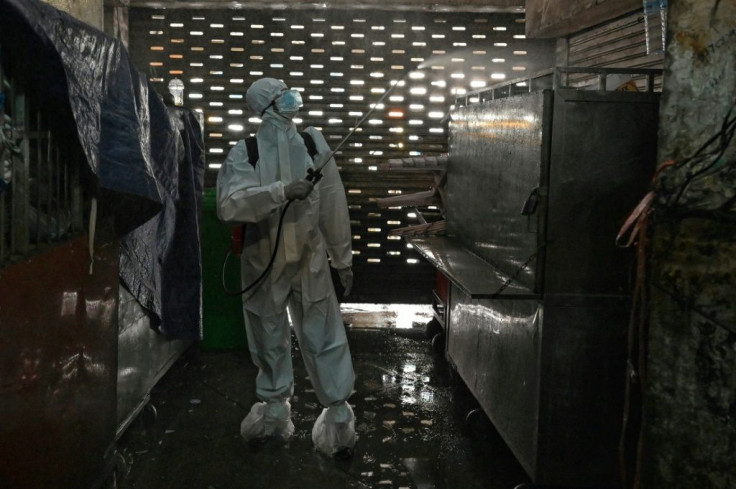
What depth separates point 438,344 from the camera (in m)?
7.06

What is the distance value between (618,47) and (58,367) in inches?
221

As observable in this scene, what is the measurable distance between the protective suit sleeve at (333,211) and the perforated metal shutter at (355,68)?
3865 millimetres

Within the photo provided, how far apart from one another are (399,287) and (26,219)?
653 cm

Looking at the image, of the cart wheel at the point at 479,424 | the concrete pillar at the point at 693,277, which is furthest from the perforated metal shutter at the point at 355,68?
the concrete pillar at the point at 693,277

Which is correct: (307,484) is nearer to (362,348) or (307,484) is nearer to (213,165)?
(362,348)

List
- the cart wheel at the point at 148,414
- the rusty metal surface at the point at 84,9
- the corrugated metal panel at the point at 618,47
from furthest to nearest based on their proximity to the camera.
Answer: the corrugated metal panel at the point at 618,47, the rusty metal surface at the point at 84,9, the cart wheel at the point at 148,414

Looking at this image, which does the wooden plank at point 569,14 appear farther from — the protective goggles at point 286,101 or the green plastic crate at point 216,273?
the green plastic crate at point 216,273

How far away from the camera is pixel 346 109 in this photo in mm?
8664

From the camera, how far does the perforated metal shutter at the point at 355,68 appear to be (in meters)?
8.52

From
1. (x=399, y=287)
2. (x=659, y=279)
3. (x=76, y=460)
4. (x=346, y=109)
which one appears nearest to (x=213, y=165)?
(x=346, y=109)

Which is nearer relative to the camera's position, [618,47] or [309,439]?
[309,439]

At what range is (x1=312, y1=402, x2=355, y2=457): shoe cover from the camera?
4559 millimetres

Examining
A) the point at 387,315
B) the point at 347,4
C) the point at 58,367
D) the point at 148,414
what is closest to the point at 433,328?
the point at 387,315

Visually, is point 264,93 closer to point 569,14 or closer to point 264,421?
point 264,421
